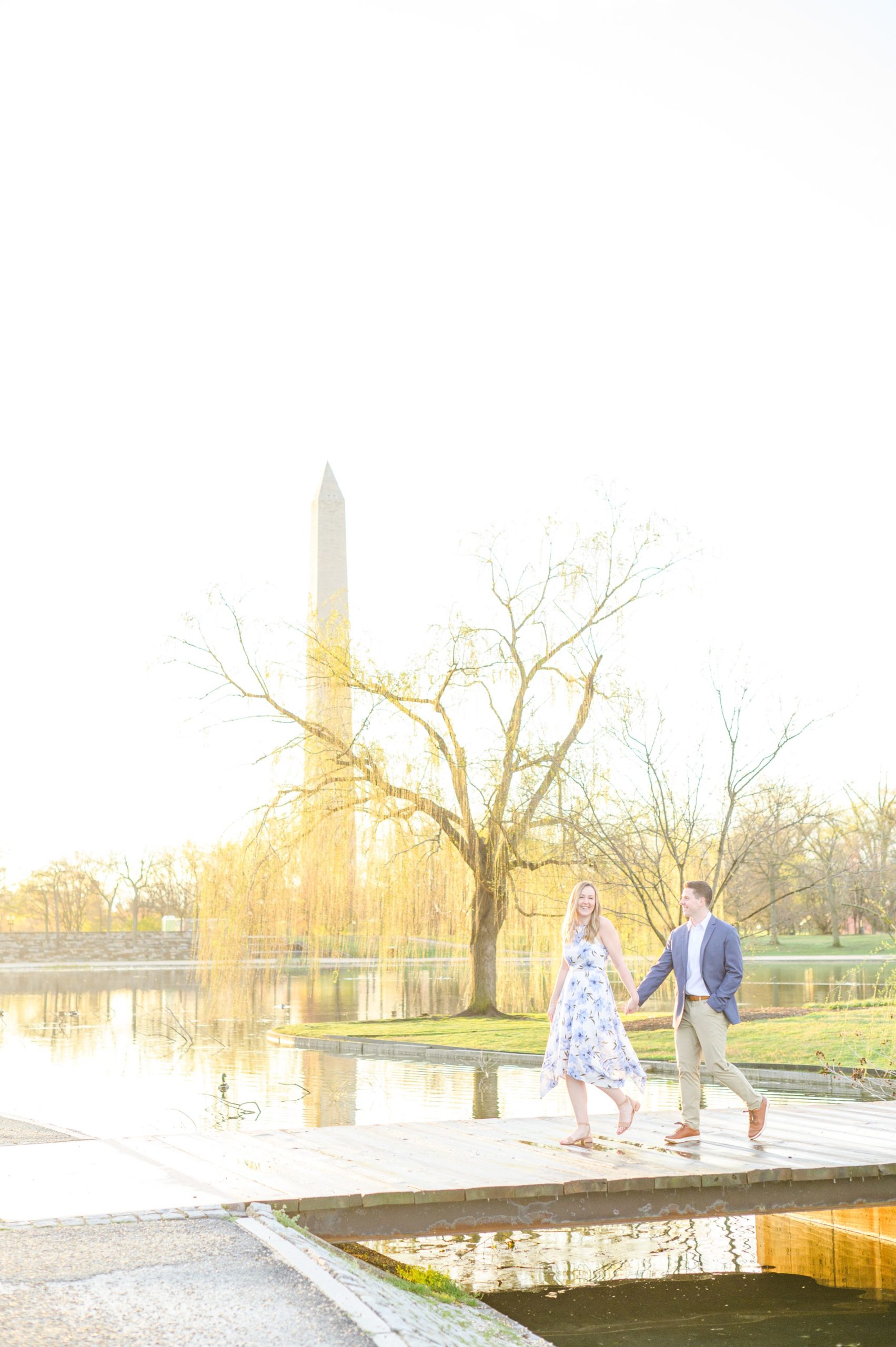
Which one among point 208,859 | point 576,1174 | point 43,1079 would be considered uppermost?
point 208,859

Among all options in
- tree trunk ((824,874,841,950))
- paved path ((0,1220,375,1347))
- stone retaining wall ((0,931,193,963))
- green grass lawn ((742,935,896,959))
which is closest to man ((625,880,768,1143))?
paved path ((0,1220,375,1347))

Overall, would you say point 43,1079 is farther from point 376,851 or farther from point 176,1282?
point 176,1282

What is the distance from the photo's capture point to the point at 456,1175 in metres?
7.27

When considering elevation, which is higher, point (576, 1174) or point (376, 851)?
point (376, 851)

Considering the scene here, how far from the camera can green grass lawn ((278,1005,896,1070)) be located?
14.8 metres

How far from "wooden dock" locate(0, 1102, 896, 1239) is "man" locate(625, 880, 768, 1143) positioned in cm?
29

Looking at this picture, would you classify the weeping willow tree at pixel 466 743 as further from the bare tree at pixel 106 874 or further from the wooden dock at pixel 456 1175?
the bare tree at pixel 106 874

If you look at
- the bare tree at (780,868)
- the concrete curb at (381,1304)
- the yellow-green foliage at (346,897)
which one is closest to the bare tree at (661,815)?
the yellow-green foliage at (346,897)

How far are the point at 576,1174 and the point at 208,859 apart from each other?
14495 millimetres

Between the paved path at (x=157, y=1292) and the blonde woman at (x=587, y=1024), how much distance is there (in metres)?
2.66

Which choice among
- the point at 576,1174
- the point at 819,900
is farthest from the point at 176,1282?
the point at 819,900

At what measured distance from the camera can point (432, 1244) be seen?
341 inches

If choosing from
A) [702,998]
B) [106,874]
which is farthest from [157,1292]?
[106,874]

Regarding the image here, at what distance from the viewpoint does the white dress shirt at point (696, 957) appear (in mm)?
8148
